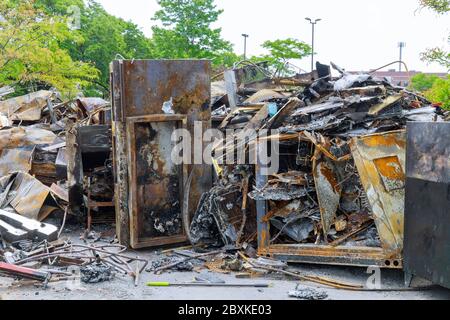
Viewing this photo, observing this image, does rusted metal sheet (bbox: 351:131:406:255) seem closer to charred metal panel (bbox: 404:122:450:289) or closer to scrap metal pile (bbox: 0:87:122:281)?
charred metal panel (bbox: 404:122:450:289)

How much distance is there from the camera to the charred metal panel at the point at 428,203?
4887 millimetres

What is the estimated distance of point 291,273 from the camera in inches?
233

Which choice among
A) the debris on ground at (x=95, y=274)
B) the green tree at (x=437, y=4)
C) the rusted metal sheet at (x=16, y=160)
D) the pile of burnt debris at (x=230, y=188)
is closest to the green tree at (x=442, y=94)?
the green tree at (x=437, y=4)

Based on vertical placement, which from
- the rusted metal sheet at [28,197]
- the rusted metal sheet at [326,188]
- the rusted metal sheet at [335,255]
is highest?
the rusted metal sheet at [326,188]

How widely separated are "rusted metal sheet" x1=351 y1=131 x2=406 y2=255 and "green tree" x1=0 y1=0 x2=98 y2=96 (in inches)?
558

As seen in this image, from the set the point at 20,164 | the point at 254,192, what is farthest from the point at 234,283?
the point at 20,164

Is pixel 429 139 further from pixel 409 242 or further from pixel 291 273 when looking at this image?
pixel 291 273

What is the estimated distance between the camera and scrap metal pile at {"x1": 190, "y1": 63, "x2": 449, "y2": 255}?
5715 mm

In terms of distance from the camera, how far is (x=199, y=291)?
547 centimetres

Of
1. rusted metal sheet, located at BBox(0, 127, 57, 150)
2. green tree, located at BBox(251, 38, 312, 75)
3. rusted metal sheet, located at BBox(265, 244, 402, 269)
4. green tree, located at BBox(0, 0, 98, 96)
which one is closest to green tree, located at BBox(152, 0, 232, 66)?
green tree, located at BBox(251, 38, 312, 75)

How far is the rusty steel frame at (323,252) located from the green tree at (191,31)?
24874 mm

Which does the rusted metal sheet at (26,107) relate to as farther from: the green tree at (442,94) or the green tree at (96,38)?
the green tree at (96,38)

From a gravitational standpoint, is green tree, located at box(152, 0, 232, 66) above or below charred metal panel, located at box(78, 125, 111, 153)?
above
